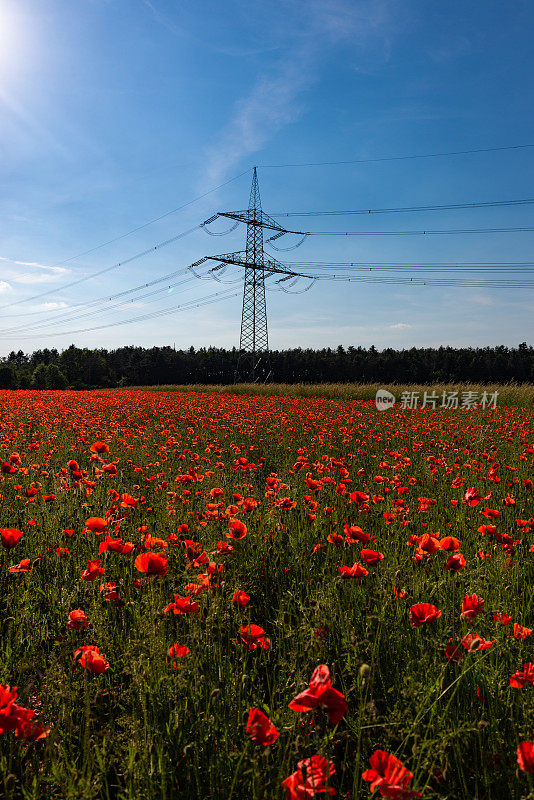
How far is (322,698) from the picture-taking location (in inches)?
31.7

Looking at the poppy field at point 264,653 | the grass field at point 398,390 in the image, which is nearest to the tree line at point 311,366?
the grass field at point 398,390

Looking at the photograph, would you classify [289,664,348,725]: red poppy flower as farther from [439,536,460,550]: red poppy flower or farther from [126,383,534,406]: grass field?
[126,383,534,406]: grass field

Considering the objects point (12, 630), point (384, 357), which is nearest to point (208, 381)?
point (384, 357)

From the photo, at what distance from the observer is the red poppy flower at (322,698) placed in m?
0.80

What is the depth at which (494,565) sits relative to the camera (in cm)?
215

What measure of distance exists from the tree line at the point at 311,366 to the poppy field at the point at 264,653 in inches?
2194

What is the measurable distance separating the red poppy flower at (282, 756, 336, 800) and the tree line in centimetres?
5756

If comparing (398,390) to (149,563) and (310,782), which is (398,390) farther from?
(310,782)

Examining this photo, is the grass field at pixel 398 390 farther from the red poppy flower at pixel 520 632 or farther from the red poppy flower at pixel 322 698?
the red poppy flower at pixel 322 698

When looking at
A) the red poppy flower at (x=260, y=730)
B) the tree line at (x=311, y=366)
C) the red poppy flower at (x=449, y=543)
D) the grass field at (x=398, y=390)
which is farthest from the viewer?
the tree line at (x=311, y=366)

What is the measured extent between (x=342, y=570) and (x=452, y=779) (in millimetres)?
644

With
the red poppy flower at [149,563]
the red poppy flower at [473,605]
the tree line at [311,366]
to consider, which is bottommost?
the red poppy flower at [473,605]

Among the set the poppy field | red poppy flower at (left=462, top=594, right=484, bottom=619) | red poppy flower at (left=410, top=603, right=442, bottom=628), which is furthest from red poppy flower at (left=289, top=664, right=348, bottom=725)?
red poppy flower at (left=462, top=594, right=484, bottom=619)

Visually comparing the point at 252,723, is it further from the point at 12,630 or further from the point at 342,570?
the point at 12,630
